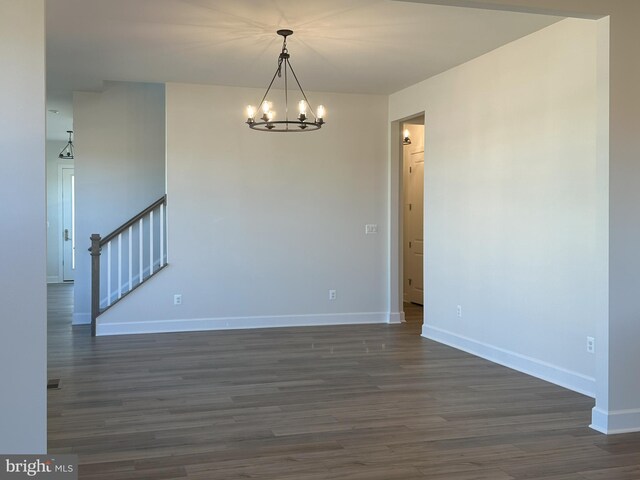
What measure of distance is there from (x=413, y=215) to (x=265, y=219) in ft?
9.78

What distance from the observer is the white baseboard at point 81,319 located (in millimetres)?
7895

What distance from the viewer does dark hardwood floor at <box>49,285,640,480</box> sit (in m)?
3.40

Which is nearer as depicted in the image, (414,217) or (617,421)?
(617,421)

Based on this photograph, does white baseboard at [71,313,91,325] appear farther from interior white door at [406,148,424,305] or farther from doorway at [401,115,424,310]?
interior white door at [406,148,424,305]

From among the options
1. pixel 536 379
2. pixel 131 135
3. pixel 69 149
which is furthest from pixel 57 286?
pixel 536 379

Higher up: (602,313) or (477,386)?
(602,313)

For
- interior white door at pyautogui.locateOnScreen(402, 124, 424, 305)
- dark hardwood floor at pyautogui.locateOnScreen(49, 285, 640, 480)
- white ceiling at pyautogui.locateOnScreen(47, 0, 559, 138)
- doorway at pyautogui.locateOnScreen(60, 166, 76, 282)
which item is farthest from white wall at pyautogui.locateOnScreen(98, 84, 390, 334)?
doorway at pyautogui.locateOnScreen(60, 166, 76, 282)

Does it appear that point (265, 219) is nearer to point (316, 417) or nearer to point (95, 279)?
point (95, 279)

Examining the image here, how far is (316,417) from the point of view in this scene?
4.24 m

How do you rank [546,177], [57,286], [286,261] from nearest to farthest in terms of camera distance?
[546,177], [286,261], [57,286]

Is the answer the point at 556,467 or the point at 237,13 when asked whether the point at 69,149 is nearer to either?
the point at 237,13

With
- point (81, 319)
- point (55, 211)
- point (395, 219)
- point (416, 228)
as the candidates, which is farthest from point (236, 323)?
point (55, 211)

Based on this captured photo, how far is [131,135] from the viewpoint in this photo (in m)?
8.00

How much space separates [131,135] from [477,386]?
526cm
